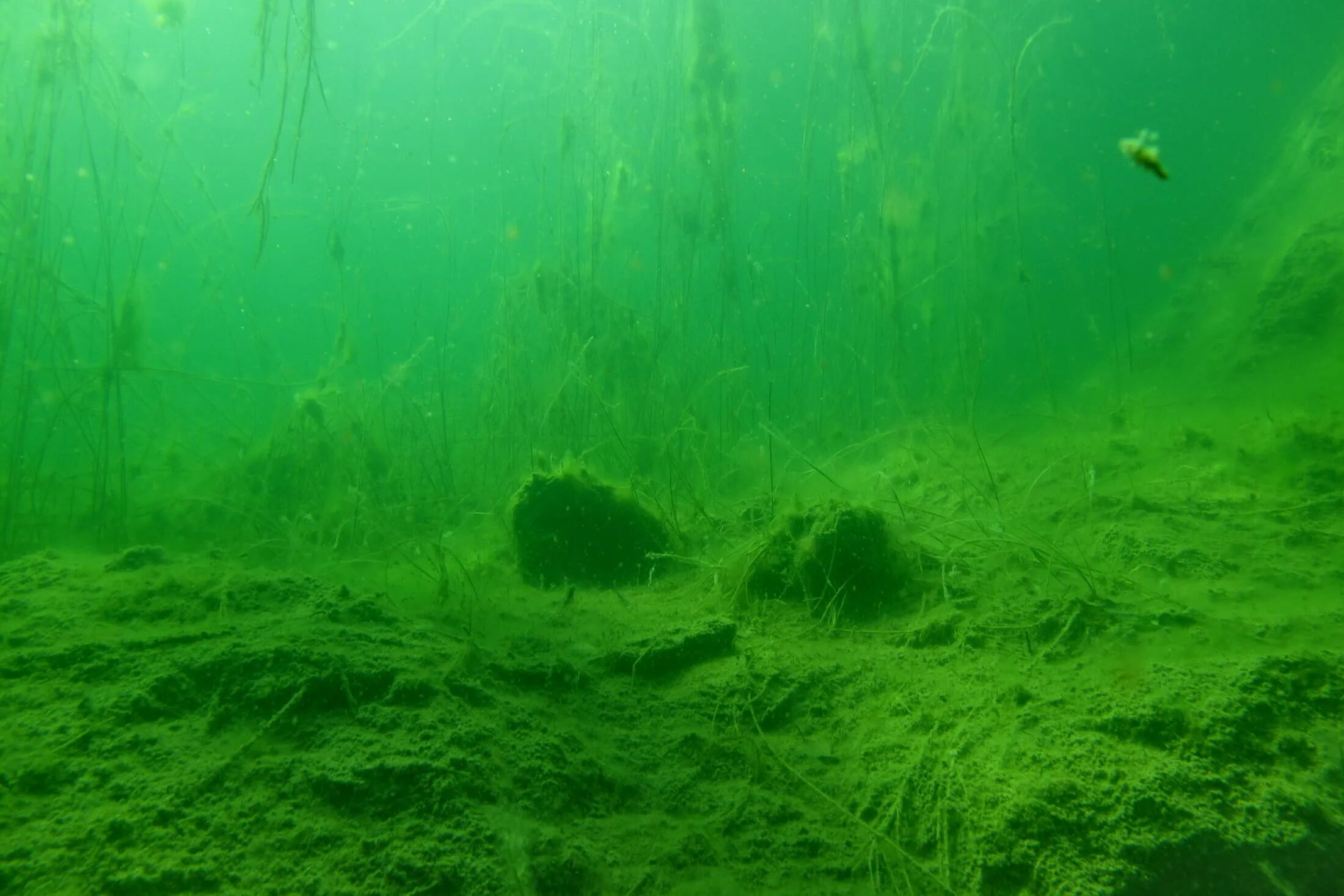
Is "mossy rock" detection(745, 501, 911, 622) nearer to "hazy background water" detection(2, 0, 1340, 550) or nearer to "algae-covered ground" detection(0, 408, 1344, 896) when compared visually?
"algae-covered ground" detection(0, 408, 1344, 896)

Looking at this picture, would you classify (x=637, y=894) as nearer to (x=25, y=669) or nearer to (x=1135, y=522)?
(x=25, y=669)

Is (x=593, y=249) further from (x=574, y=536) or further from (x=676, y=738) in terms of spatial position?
(x=676, y=738)

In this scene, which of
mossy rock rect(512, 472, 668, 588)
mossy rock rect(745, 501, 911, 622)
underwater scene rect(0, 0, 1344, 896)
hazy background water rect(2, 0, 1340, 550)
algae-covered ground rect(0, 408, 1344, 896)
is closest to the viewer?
algae-covered ground rect(0, 408, 1344, 896)

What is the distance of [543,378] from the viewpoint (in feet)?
18.8

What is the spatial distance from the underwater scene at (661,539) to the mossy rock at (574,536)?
26 mm

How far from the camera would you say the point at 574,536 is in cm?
355

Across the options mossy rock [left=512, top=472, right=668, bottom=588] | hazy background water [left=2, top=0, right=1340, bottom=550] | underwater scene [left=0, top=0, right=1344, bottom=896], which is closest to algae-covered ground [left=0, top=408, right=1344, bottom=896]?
underwater scene [left=0, top=0, right=1344, bottom=896]

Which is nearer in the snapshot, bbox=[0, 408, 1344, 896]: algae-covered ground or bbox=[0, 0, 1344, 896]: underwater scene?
bbox=[0, 408, 1344, 896]: algae-covered ground

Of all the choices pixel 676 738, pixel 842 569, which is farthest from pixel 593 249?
pixel 676 738

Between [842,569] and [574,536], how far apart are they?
147 cm

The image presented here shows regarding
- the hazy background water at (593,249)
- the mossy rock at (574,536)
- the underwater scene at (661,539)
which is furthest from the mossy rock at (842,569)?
the hazy background water at (593,249)

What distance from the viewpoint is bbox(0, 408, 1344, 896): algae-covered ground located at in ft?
4.24

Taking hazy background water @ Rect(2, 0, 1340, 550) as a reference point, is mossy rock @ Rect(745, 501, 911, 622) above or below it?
below

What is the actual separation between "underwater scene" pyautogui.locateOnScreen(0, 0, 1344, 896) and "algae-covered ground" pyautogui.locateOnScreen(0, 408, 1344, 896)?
12 mm
